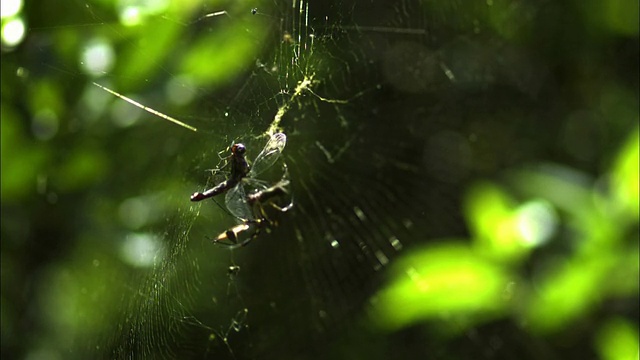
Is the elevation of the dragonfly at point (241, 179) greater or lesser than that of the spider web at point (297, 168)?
greater

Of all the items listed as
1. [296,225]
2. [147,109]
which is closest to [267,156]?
[147,109]

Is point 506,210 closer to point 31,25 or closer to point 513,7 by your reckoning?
point 513,7

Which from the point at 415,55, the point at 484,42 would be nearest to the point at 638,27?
the point at 484,42

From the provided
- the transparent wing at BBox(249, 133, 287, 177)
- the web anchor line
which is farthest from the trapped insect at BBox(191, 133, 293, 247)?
the web anchor line

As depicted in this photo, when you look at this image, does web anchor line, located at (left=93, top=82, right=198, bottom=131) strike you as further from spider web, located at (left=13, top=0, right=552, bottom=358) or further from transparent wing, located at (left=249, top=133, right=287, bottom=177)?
transparent wing, located at (left=249, top=133, right=287, bottom=177)

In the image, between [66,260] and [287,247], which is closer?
[66,260]

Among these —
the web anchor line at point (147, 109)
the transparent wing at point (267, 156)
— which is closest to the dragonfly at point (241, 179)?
the transparent wing at point (267, 156)

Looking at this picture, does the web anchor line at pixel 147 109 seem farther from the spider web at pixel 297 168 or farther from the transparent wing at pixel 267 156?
the transparent wing at pixel 267 156
